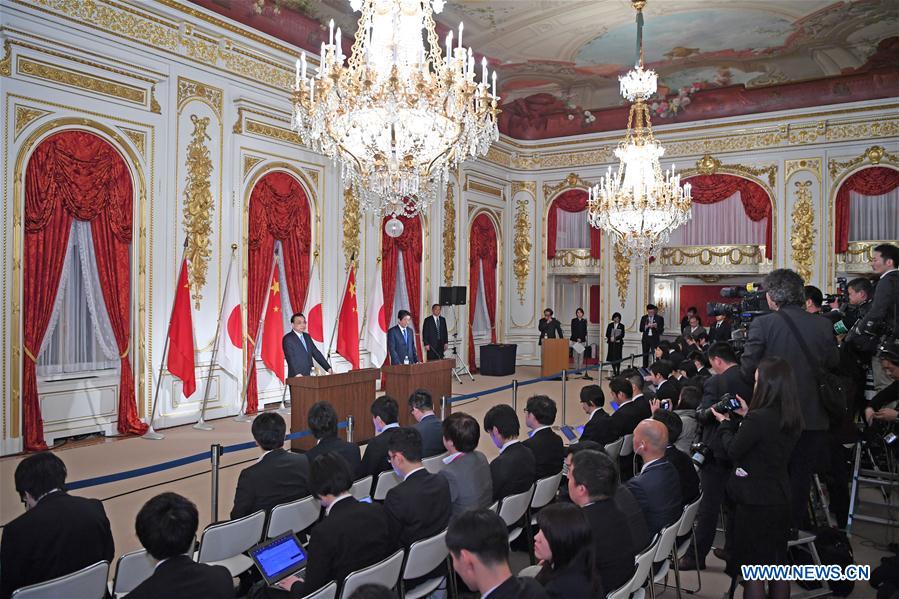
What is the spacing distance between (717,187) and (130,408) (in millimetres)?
11910

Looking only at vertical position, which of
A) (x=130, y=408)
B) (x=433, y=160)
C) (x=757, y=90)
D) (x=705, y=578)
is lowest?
(x=705, y=578)

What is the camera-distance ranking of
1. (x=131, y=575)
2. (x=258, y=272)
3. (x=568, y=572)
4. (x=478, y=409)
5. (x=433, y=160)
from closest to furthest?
(x=568, y=572) → (x=131, y=575) → (x=433, y=160) → (x=258, y=272) → (x=478, y=409)

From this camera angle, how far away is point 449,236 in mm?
13008

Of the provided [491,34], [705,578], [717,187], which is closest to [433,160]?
[705,578]

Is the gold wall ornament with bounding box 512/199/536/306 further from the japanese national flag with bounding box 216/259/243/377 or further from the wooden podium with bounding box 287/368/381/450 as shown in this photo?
the wooden podium with bounding box 287/368/381/450

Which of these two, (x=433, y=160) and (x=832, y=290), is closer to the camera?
(x=433, y=160)

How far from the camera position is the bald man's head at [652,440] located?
10.5 feet

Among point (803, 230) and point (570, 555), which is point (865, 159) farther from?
point (570, 555)

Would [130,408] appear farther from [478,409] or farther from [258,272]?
[478,409]

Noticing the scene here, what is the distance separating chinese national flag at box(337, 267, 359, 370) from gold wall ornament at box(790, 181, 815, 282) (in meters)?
9.05

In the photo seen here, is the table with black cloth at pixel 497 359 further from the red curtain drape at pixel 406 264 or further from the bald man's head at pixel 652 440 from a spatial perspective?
the bald man's head at pixel 652 440

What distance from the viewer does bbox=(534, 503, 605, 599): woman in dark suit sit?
197 cm

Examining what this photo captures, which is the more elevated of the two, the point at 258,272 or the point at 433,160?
the point at 433,160

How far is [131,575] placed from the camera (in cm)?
261
